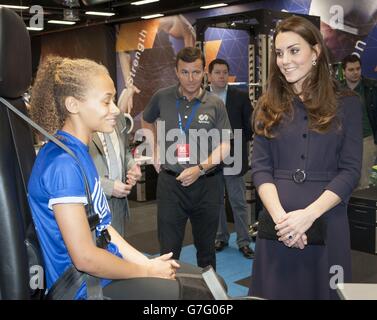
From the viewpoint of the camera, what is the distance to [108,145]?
241 cm

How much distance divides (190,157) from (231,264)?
1.52 metres

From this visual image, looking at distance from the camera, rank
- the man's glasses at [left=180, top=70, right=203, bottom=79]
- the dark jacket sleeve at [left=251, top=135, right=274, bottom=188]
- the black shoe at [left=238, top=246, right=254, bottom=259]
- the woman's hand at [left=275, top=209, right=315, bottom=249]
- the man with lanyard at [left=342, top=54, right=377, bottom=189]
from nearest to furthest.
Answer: the woman's hand at [left=275, top=209, right=315, bottom=249] < the dark jacket sleeve at [left=251, top=135, right=274, bottom=188] < the man's glasses at [left=180, top=70, right=203, bottom=79] < the black shoe at [left=238, top=246, right=254, bottom=259] < the man with lanyard at [left=342, top=54, right=377, bottom=189]

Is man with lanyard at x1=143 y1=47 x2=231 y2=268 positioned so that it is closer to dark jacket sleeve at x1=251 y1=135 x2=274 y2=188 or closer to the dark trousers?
the dark trousers

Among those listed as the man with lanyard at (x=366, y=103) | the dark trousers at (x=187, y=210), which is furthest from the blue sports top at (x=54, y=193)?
the man with lanyard at (x=366, y=103)

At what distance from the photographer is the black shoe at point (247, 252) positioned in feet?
13.2

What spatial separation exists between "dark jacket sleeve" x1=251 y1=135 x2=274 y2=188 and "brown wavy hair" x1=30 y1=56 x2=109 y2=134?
0.70 meters

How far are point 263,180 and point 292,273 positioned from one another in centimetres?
36

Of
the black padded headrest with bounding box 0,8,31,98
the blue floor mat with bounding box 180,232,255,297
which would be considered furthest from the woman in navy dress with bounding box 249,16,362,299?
the blue floor mat with bounding box 180,232,255,297

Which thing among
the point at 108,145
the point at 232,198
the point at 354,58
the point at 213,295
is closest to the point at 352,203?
the point at 232,198

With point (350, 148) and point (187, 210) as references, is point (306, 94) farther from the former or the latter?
point (187, 210)

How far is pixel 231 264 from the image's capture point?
3.85m

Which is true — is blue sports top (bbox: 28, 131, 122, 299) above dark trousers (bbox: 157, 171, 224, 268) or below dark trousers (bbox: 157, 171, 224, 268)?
above

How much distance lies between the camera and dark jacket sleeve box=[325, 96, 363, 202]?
1.62 m

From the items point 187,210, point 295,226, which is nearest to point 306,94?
point 295,226
